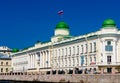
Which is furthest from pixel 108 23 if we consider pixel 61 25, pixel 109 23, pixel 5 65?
pixel 5 65

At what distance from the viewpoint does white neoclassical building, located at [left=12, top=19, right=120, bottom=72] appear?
317 feet

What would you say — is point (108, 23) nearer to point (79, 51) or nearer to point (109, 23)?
point (109, 23)

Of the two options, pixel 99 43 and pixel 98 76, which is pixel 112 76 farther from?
pixel 99 43

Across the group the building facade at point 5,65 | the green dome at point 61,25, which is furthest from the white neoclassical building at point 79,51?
the building facade at point 5,65

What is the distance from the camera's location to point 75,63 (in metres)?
111

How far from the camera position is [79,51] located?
108 m

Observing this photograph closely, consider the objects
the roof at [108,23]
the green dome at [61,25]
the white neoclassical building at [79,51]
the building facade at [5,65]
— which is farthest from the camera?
the building facade at [5,65]

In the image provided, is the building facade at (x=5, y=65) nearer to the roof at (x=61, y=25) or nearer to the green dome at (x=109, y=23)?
the roof at (x=61, y=25)

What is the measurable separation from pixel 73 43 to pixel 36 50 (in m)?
30.3

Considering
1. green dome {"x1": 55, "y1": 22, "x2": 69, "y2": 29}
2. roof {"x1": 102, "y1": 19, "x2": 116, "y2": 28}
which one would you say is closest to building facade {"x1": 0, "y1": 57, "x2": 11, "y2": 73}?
green dome {"x1": 55, "y1": 22, "x2": 69, "y2": 29}

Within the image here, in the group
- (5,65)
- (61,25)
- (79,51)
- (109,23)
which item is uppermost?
(61,25)

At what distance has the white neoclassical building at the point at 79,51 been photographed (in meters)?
96.8

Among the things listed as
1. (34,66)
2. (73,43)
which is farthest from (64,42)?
(34,66)

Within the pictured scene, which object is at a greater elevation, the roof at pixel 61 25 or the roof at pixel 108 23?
the roof at pixel 61 25
